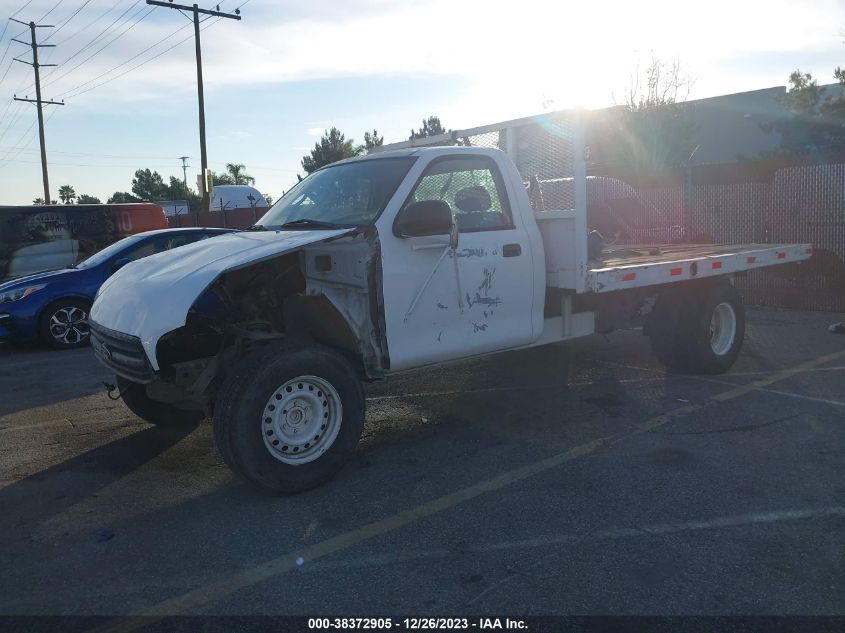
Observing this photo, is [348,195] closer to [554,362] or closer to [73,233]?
[554,362]

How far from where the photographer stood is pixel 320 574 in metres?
3.48

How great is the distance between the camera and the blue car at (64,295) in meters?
9.75

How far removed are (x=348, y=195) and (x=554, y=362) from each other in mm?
3591

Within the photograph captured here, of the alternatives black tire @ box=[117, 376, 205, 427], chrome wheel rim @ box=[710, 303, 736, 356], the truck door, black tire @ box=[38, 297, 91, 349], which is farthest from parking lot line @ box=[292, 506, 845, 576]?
black tire @ box=[38, 297, 91, 349]

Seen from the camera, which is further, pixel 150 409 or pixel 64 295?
pixel 64 295

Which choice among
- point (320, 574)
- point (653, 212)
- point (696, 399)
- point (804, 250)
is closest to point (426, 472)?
point (320, 574)

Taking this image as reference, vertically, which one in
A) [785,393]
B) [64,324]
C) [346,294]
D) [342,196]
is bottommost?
[785,393]

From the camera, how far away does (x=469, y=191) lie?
5.50 meters

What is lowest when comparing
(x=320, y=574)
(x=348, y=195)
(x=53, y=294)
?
(x=320, y=574)

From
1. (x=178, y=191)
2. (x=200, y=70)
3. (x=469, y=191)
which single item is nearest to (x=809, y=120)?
(x=200, y=70)

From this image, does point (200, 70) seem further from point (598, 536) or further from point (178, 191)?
point (178, 191)

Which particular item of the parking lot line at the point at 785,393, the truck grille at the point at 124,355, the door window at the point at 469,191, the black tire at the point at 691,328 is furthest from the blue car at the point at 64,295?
the parking lot line at the point at 785,393

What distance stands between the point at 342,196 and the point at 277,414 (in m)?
1.79

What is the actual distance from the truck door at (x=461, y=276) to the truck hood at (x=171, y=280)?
580mm
